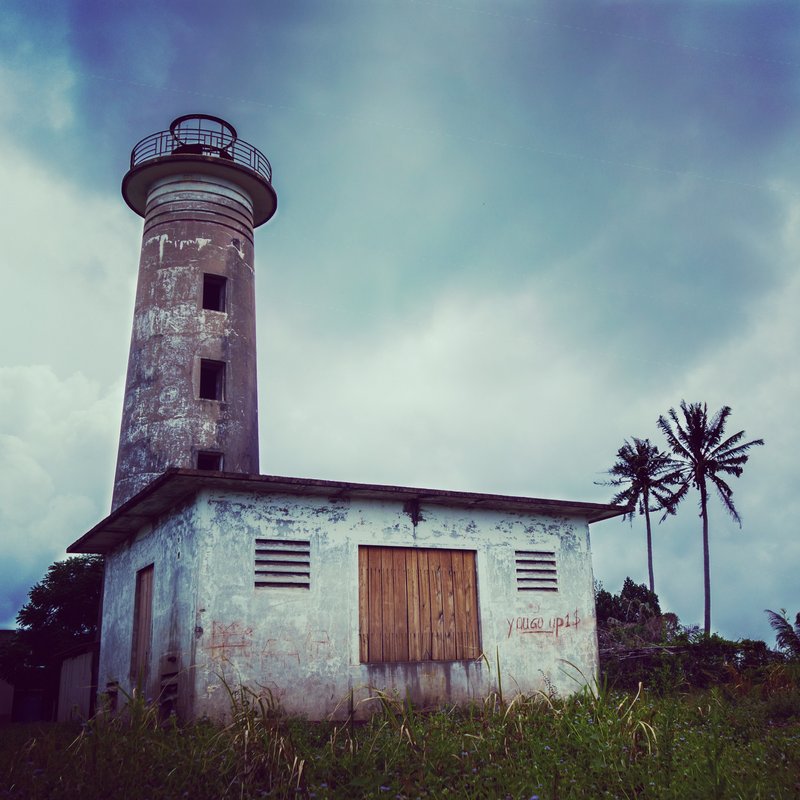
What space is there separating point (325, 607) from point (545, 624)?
3684mm

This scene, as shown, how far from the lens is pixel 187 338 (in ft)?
59.3

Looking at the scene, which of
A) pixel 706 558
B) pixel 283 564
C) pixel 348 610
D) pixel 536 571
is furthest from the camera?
pixel 706 558

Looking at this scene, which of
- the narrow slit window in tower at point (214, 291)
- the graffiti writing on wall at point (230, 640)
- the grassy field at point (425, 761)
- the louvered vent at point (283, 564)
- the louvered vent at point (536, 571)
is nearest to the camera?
the grassy field at point (425, 761)

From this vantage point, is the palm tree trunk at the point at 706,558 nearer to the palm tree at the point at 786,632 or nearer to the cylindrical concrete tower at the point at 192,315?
the palm tree at the point at 786,632

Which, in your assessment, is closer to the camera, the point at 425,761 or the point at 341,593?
the point at 425,761

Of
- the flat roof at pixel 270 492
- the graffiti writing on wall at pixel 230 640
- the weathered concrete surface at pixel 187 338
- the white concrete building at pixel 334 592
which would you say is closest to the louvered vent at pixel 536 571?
the white concrete building at pixel 334 592

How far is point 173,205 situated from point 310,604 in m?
11.4

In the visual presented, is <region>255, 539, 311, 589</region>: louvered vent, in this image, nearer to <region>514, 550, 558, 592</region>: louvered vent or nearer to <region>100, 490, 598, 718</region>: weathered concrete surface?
<region>100, 490, 598, 718</region>: weathered concrete surface

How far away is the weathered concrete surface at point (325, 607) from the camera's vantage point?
10688 millimetres

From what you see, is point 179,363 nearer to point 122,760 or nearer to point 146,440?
point 146,440

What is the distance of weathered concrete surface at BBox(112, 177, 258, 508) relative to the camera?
17.4 m

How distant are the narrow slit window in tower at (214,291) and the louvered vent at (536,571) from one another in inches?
365

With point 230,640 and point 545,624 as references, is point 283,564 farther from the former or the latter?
point 545,624

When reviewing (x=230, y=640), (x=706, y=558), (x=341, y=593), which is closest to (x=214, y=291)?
(x=341, y=593)
